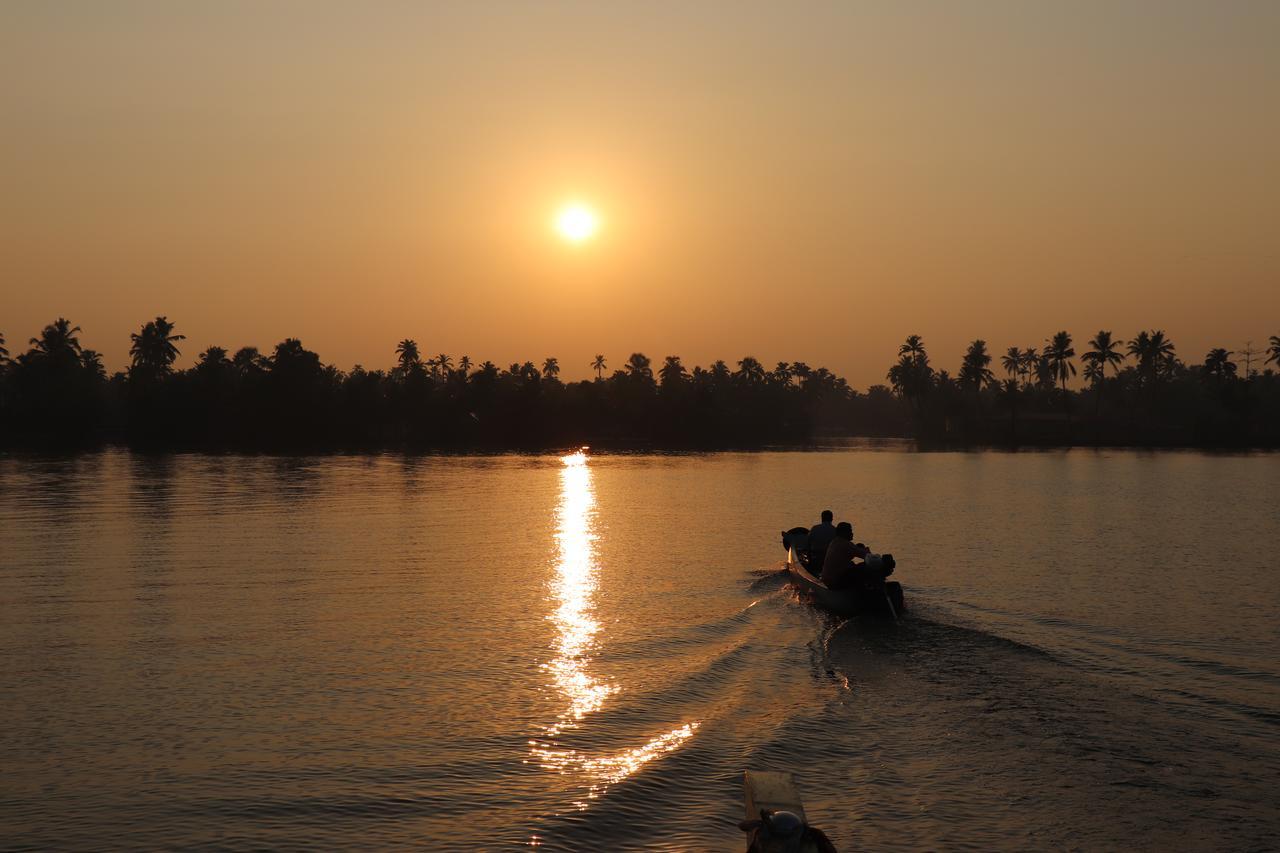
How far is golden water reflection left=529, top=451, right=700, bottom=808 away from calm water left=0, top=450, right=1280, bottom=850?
9cm

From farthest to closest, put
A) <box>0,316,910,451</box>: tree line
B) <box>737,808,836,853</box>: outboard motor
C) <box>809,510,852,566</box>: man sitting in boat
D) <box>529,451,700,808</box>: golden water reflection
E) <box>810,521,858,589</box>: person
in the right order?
<box>0,316,910,451</box>: tree line
<box>809,510,852,566</box>: man sitting in boat
<box>810,521,858,589</box>: person
<box>529,451,700,808</box>: golden water reflection
<box>737,808,836,853</box>: outboard motor

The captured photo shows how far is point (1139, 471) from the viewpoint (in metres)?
99.1

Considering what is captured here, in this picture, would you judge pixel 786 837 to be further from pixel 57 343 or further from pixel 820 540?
pixel 57 343

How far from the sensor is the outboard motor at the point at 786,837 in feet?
34.7

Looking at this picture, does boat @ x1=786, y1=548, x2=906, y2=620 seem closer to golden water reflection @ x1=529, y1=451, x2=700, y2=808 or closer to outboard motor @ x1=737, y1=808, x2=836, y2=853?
golden water reflection @ x1=529, y1=451, x2=700, y2=808

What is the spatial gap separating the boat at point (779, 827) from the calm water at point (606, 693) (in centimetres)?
89

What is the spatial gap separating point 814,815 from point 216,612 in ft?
61.9

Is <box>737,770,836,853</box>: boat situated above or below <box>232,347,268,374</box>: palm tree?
below

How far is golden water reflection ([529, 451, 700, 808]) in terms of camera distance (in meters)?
14.5

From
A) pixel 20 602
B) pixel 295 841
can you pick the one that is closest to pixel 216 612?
pixel 20 602

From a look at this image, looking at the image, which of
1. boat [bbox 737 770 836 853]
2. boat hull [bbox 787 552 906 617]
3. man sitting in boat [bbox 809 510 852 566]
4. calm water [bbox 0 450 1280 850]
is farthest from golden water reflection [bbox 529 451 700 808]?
man sitting in boat [bbox 809 510 852 566]

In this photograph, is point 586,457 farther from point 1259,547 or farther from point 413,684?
point 413,684

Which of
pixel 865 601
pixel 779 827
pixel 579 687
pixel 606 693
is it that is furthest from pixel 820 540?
pixel 779 827

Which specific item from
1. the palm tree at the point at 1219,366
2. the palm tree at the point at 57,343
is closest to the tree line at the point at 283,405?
the palm tree at the point at 57,343
